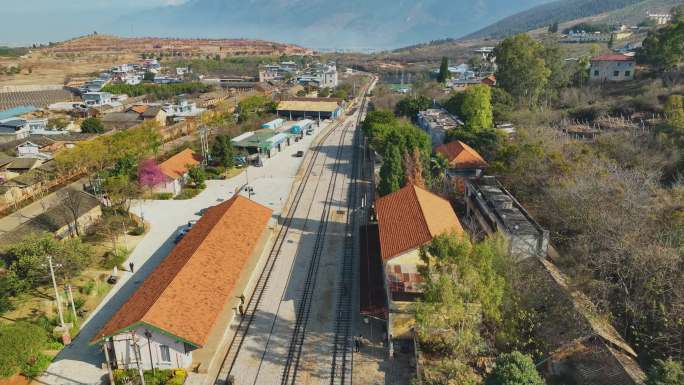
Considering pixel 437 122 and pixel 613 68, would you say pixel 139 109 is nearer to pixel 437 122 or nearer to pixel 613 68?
pixel 437 122

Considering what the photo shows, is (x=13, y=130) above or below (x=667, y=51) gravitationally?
below

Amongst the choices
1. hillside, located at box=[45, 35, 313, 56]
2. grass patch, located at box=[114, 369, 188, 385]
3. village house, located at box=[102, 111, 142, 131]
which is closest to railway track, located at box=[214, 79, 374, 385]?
grass patch, located at box=[114, 369, 188, 385]

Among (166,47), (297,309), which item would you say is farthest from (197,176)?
(166,47)

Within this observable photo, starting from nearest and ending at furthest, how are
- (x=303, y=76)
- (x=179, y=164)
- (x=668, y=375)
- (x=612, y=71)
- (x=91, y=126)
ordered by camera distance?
(x=668, y=375) < (x=179, y=164) < (x=91, y=126) < (x=612, y=71) < (x=303, y=76)

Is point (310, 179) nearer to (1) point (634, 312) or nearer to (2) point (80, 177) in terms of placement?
(2) point (80, 177)

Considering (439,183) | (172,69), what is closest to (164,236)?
(439,183)

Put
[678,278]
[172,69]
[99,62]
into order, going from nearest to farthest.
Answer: [678,278] < [172,69] < [99,62]
